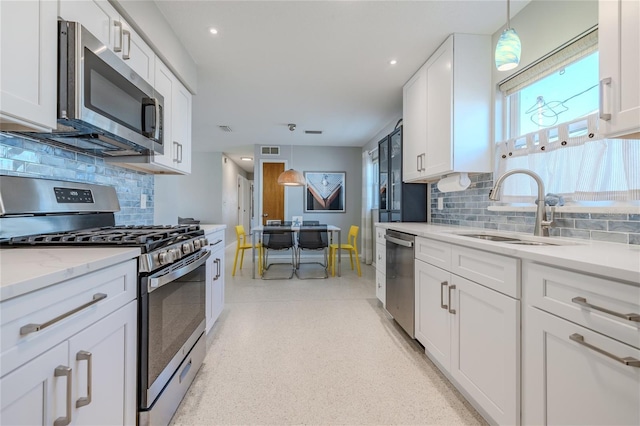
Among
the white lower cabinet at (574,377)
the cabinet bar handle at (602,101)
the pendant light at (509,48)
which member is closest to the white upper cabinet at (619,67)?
A: the cabinet bar handle at (602,101)

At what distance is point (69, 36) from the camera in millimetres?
1150

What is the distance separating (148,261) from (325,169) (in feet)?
16.7

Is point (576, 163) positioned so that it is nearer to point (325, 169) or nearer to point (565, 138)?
point (565, 138)

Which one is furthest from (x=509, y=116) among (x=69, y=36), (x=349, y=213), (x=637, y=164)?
(x=349, y=213)

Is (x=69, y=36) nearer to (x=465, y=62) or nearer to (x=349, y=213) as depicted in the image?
(x=465, y=62)

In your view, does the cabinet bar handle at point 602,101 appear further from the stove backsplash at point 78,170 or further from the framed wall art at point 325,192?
the framed wall art at point 325,192

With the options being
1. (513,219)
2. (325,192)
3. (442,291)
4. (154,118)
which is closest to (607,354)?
(442,291)

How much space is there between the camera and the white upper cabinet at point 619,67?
40.0 inches

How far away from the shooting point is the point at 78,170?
5.24ft

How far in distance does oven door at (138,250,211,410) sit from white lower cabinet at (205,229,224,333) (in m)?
0.42

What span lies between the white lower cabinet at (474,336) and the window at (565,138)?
2.44 ft

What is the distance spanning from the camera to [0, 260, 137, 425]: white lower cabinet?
643 millimetres

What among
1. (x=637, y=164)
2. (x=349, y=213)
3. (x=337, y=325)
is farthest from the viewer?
(x=349, y=213)

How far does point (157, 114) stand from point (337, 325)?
219cm
